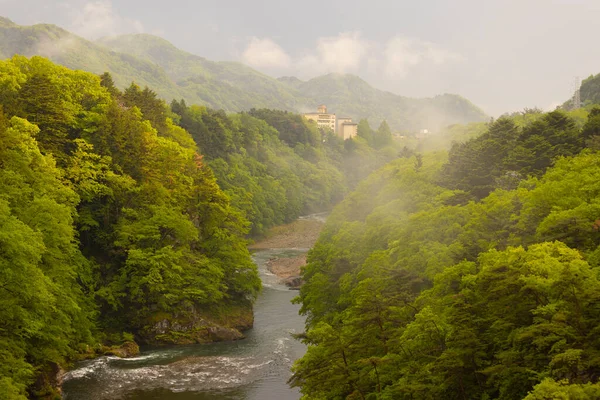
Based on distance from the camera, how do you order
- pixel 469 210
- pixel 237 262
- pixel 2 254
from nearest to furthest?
1. pixel 2 254
2. pixel 469 210
3. pixel 237 262

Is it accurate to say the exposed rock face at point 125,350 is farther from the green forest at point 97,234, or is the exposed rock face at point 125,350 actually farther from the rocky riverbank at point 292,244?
the rocky riverbank at point 292,244

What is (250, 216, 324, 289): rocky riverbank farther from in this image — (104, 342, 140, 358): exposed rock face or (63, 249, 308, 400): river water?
(104, 342, 140, 358): exposed rock face

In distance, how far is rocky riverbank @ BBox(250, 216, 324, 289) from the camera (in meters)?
82.9

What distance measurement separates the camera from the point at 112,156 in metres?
57.2

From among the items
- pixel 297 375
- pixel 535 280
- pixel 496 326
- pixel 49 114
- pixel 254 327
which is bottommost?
pixel 254 327

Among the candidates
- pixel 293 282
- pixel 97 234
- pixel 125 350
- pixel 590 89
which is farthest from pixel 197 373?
pixel 590 89

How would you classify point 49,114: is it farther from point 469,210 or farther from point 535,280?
point 535,280

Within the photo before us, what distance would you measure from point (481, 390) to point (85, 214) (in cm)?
4040

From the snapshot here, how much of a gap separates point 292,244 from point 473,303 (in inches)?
3391

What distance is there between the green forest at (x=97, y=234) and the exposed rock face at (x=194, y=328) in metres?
0.12

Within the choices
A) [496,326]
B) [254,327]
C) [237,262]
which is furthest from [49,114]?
[496,326]

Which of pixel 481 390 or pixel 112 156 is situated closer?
pixel 481 390

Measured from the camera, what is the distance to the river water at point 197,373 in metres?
40.4

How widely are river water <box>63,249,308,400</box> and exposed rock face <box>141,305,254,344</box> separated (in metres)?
1.34
